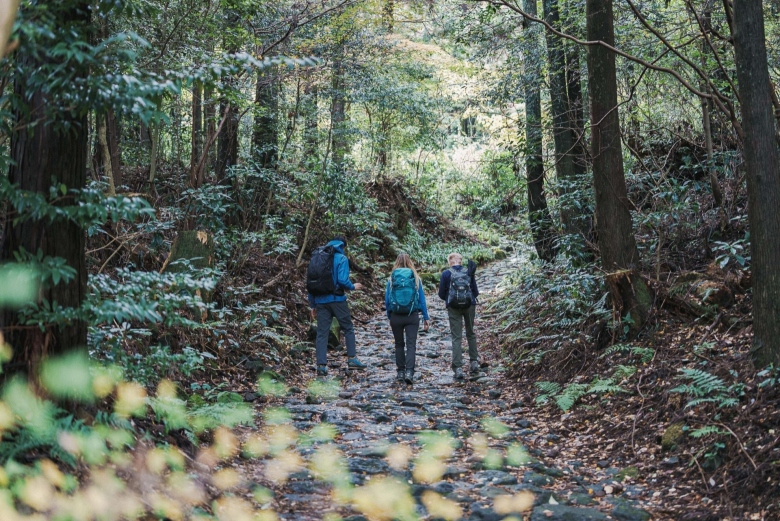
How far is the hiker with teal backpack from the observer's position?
9898 millimetres

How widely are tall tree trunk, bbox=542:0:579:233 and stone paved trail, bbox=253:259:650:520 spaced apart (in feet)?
11.2

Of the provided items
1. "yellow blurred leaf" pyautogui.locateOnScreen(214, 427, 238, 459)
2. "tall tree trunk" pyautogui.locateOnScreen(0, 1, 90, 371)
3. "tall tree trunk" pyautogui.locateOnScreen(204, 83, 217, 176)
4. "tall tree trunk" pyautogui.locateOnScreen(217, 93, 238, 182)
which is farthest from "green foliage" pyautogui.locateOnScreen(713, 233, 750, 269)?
"tall tree trunk" pyautogui.locateOnScreen(217, 93, 238, 182)

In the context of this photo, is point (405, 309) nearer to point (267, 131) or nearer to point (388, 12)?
point (267, 131)

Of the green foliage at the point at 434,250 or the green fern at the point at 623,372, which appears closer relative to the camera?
the green fern at the point at 623,372

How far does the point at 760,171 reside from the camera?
19.7 feet

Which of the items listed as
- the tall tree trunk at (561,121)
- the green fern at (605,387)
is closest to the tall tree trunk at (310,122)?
the tall tree trunk at (561,121)

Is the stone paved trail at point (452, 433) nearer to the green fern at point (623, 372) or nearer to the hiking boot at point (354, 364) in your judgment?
the hiking boot at point (354, 364)

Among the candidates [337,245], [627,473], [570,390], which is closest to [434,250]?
[337,245]

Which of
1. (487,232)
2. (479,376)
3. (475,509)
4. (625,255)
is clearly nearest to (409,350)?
(479,376)

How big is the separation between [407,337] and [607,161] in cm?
397

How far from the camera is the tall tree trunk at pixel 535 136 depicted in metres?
13.8

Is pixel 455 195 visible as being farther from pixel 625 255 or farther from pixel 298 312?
pixel 625 255

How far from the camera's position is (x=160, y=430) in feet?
18.3

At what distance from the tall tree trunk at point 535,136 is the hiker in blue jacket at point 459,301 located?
3.83 meters
